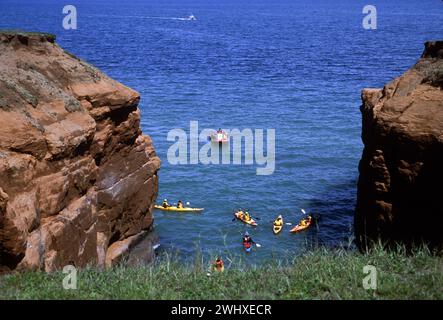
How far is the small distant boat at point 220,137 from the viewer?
4438 cm

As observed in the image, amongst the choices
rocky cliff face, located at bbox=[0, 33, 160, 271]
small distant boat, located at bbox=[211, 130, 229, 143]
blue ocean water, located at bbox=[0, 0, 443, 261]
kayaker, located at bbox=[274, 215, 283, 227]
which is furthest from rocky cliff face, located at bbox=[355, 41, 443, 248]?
small distant boat, located at bbox=[211, 130, 229, 143]

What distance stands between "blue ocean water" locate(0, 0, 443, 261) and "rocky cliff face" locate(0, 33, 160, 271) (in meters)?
4.00

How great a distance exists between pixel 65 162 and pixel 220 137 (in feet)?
85.7

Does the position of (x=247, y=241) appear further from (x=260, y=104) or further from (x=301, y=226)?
(x=260, y=104)

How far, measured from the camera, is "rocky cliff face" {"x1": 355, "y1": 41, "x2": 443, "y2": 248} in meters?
19.2

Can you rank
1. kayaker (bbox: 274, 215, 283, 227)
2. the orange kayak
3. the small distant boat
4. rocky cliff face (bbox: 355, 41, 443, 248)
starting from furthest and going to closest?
the small distant boat → kayaker (bbox: 274, 215, 283, 227) → the orange kayak → rocky cliff face (bbox: 355, 41, 443, 248)

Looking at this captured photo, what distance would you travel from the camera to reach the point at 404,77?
22438 millimetres

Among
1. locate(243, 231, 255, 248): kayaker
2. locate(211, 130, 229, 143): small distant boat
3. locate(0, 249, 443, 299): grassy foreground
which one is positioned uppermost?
locate(0, 249, 443, 299): grassy foreground

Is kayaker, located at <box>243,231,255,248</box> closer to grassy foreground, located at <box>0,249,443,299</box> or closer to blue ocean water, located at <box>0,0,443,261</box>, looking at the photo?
blue ocean water, located at <box>0,0,443,261</box>

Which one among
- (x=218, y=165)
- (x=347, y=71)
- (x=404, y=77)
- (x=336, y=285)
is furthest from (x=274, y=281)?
(x=347, y=71)

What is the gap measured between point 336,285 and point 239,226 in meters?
19.4

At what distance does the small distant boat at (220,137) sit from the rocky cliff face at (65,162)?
1700 centimetres

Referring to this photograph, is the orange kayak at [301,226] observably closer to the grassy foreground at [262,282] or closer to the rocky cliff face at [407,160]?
the rocky cliff face at [407,160]
